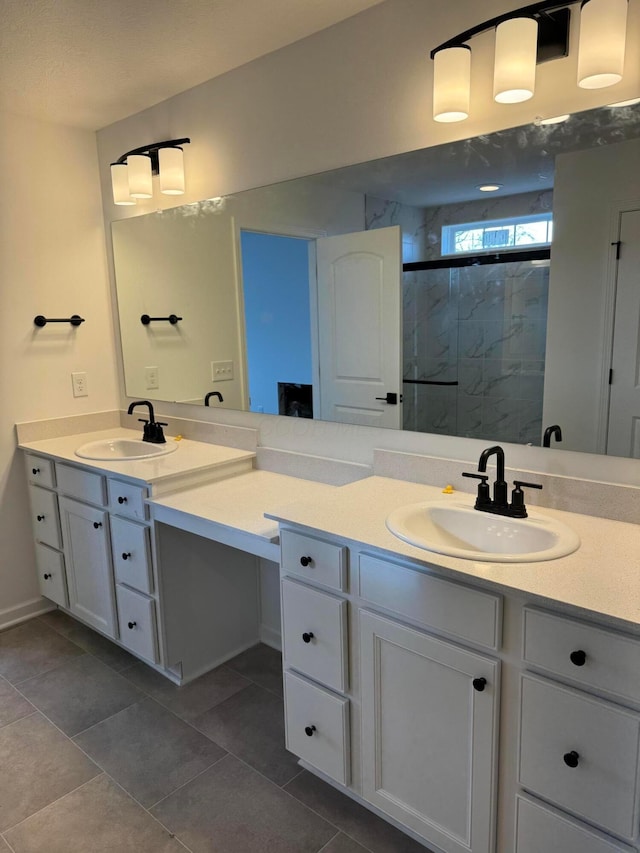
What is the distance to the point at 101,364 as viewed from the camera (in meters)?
3.11

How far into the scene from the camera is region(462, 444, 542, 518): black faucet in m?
1.56

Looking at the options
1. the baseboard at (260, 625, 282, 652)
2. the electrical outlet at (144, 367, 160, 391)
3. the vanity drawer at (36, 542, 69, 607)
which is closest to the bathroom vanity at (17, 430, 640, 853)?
the baseboard at (260, 625, 282, 652)

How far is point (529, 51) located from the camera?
4.76 ft

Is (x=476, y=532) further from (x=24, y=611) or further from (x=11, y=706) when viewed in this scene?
(x=24, y=611)

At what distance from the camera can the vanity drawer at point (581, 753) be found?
3.61ft

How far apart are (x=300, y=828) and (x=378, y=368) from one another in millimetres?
1395

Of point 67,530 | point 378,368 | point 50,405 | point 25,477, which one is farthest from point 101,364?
point 378,368

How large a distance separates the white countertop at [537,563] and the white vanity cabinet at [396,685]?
5cm

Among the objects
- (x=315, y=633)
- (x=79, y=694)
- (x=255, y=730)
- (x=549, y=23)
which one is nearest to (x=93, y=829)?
(x=255, y=730)

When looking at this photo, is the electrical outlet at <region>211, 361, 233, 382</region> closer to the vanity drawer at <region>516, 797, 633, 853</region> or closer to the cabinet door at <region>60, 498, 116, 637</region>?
the cabinet door at <region>60, 498, 116, 637</region>

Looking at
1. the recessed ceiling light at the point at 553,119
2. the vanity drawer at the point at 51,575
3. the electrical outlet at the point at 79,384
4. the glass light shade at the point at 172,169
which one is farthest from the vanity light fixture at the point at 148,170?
the vanity drawer at the point at 51,575

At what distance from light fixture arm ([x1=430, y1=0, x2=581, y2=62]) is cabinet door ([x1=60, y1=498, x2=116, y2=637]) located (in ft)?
6.93

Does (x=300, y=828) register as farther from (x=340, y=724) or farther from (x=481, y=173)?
(x=481, y=173)

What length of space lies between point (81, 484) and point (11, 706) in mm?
865
